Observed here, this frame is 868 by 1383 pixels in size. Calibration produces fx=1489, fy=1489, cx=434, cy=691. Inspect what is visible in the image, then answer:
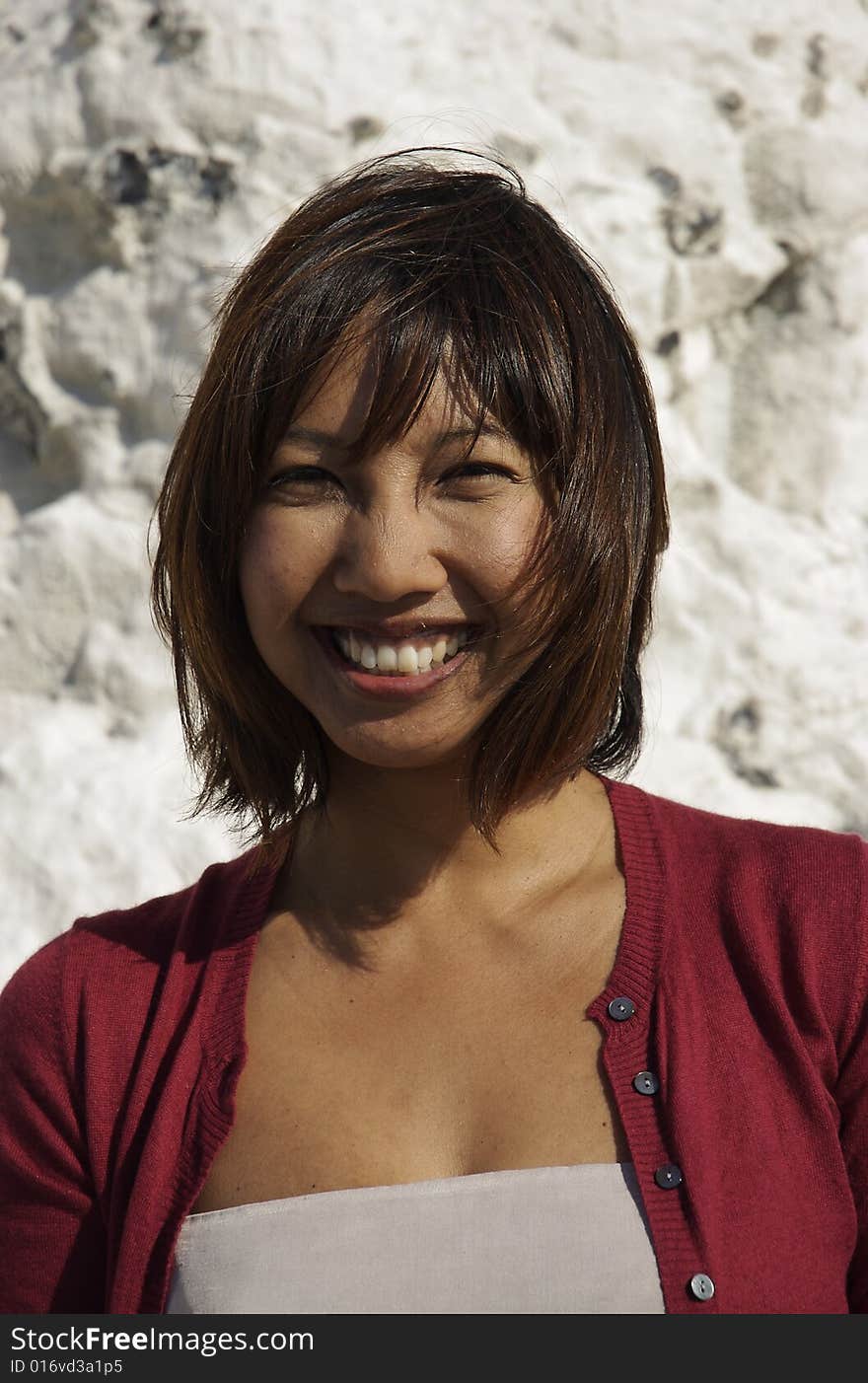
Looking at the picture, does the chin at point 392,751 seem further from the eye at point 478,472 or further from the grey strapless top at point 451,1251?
the grey strapless top at point 451,1251

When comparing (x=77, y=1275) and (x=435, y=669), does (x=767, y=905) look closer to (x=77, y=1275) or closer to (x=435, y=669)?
(x=435, y=669)

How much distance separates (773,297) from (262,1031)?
2.13m

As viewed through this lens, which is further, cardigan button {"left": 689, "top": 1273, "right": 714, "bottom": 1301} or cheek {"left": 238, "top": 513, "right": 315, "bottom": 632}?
cheek {"left": 238, "top": 513, "right": 315, "bottom": 632}

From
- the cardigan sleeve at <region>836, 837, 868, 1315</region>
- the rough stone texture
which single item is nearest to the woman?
the cardigan sleeve at <region>836, 837, 868, 1315</region>

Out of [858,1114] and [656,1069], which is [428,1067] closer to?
[656,1069]

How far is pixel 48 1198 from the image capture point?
1.72 m

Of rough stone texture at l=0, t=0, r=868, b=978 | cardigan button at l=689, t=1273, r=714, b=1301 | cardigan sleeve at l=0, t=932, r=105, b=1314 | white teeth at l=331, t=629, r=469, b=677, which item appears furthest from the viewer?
rough stone texture at l=0, t=0, r=868, b=978

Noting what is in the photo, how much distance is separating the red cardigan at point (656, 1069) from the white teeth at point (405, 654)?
353 millimetres

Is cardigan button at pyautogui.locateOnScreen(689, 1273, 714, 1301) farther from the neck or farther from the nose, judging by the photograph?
the nose

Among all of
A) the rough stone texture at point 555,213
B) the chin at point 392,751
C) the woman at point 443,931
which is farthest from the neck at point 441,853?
the rough stone texture at point 555,213

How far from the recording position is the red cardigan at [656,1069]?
1498 mm

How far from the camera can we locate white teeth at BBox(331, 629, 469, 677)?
1536mm

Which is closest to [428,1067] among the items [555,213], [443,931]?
[443,931]

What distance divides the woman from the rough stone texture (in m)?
1.06
